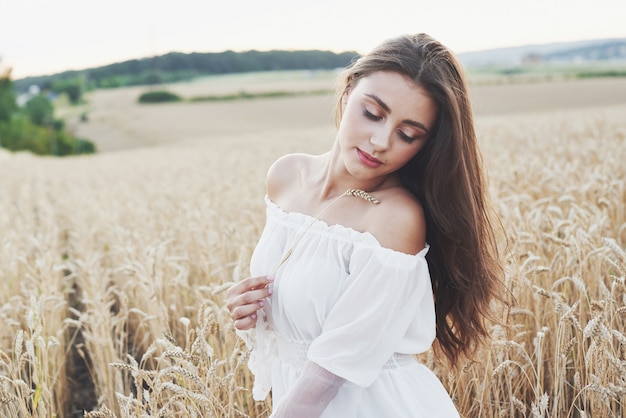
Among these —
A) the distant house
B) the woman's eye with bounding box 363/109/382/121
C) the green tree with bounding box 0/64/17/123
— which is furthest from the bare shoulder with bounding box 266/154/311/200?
the distant house

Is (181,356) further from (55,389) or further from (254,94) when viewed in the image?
(254,94)

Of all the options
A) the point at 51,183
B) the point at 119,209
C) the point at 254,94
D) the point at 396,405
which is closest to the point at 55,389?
the point at 396,405

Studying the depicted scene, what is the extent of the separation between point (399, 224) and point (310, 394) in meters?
0.53

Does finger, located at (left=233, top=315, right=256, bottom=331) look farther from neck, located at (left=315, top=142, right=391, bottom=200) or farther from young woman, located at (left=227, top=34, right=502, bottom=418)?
neck, located at (left=315, top=142, right=391, bottom=200)

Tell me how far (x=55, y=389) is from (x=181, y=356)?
1786 mm

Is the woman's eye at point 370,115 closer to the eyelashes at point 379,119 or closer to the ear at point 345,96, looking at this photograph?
the eyelashes at point 379,119

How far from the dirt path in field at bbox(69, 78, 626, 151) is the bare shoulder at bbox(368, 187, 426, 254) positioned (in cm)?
3263

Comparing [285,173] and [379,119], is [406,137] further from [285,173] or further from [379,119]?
[285,173]

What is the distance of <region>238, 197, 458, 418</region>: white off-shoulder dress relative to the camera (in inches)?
61.4

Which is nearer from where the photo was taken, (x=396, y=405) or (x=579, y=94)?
(x=396, y=405)

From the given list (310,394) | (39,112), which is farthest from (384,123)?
(39,112)

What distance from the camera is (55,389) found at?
10.4 ft

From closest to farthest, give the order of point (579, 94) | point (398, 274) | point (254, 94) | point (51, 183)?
point (398, 274) → point (51, 183) → point (579, 94) → point (254, 94)

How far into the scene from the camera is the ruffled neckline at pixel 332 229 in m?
1.60
